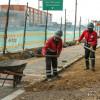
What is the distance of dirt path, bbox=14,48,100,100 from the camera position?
10977mm

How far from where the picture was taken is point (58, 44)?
555 inches

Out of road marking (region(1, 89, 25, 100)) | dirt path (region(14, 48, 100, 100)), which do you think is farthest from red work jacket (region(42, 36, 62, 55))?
road marking (region(1, 89, 25, 100))

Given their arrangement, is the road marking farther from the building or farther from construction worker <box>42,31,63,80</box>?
the building

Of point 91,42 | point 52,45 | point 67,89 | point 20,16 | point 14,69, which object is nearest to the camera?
point 67,89

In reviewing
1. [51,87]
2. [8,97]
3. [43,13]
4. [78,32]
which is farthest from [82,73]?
[78,32]

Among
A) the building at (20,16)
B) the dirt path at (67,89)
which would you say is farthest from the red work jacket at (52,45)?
the building at (20,16)

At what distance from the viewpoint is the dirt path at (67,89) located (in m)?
11.0

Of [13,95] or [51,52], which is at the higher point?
[51,52]

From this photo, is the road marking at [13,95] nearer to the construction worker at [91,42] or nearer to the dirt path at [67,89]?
the dirt path at [67,89]

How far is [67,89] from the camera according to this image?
1205 centimetres

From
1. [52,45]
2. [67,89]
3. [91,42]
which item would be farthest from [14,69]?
[91,42]

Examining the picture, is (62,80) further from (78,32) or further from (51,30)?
(78,32)

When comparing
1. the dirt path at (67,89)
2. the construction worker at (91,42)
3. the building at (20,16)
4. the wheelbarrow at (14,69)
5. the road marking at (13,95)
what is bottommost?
the road marking at (13,95)

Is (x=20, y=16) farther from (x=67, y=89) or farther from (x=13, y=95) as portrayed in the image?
(x=13, y=95)
